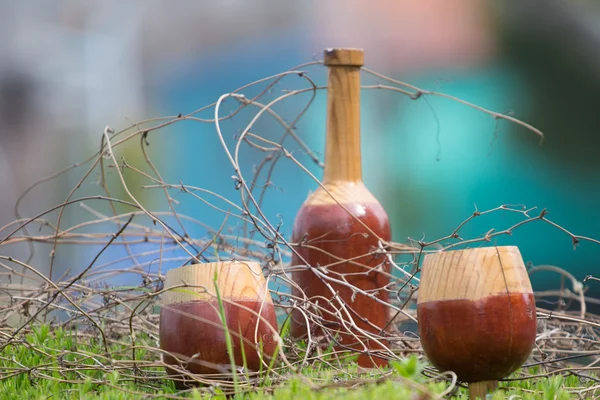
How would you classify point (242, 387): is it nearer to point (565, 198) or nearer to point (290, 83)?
point (565, 198)

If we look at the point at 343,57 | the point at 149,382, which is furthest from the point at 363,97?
the point at 149,382

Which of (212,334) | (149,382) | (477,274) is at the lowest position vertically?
(149,382)

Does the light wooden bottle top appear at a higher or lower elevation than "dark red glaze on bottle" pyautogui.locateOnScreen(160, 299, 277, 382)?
higher

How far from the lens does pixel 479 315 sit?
1010 millimetres

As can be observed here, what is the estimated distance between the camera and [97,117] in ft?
11.8

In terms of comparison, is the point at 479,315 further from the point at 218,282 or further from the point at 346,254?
the point at 346,254

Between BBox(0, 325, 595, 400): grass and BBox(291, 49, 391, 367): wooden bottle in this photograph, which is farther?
BBox(291, 49, 391, 367): wooden bottle

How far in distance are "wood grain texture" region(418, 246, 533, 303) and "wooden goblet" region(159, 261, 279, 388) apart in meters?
0.25

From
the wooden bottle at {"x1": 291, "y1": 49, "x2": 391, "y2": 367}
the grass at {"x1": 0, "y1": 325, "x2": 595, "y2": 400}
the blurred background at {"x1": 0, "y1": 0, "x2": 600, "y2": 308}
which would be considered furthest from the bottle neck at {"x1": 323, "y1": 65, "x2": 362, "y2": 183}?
the blurred background at {"x1": 0, "y1": 0, "x2": 600, "y2": 308}

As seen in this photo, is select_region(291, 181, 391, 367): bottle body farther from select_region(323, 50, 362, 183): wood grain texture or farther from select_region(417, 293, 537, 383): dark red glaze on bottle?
select_region(417, 293, 537, 383): dark red glaze on bottle

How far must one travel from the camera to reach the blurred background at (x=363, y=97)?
121 inches

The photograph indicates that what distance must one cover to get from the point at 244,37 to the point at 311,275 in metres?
2.30

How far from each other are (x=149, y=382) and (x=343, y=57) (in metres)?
0.81

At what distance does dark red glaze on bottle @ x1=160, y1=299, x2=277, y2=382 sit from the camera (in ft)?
3.55
